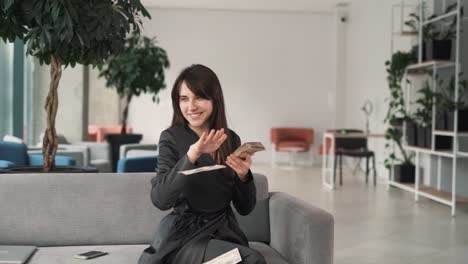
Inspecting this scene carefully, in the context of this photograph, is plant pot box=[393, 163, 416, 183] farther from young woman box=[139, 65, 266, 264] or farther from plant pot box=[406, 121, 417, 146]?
young woman box=[139, 65, 266, 264]

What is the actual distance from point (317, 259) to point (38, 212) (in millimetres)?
1400

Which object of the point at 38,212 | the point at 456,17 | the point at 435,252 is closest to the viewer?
the point at 38,212

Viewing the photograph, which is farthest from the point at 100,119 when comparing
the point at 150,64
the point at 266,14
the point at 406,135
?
the point at 406,135

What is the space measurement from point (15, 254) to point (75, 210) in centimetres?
41

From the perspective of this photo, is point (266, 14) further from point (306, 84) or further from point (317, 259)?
point (317, 259)

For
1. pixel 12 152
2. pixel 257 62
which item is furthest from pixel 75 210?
pixel 257 62

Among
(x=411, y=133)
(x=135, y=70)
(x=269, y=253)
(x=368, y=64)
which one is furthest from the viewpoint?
(x=368, y=64)

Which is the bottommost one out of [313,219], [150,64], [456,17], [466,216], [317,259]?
[466,216]

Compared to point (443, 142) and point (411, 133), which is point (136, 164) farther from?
point (411, 133)

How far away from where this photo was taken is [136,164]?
4602 mm

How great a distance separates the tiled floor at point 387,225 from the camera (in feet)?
15.9

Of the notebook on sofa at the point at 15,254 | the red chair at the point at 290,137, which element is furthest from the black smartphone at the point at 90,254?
the red chair at the point at 290,137

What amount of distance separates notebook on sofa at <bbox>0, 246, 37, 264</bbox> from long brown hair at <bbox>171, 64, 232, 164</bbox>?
0.90 meters

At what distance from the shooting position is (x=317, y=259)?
2.45 metres
